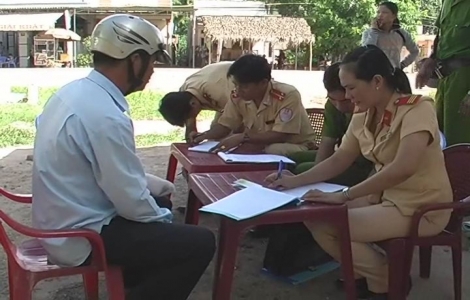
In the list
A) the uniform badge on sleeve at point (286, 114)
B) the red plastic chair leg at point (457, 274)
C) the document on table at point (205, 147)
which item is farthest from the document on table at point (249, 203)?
the uniform badge on sleeve at point (286, 114)

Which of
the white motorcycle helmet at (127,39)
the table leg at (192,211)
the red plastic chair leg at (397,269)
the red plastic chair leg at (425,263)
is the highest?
the white motorcycle helmet at (127,39)

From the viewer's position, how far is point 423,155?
2.49m

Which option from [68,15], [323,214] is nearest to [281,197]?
[323,214]

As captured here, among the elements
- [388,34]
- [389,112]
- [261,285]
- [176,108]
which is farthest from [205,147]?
[388,34]

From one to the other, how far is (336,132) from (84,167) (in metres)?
1.64

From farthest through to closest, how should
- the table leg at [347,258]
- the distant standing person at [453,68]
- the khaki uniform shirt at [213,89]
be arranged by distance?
the khaki uniform shirt at [213,89]
the distant standing person at [453,68]
the table leg at [347,258]

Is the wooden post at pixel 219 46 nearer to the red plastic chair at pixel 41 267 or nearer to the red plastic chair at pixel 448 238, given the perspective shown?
the red plastic chair at pixel 448 238

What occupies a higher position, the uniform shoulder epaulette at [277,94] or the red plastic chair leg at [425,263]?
the uniform shoulder epaulette at [277,94]

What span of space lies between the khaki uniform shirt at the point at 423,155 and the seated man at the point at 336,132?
1.74 feet

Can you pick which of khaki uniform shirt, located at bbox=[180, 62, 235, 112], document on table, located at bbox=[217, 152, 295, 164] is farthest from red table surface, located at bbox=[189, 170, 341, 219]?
khaki uniform shirt, located at bbox=[180, 62, 235, 112]

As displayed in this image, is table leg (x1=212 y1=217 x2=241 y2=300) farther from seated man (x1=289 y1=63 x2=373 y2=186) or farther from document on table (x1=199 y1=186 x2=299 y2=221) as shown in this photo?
seated man (x1=289 y1=63 x2=373 y2=186)

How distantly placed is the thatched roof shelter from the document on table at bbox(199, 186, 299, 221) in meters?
25.3

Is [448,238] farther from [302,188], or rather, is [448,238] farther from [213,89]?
[213,89]

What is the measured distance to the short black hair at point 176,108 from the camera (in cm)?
403
